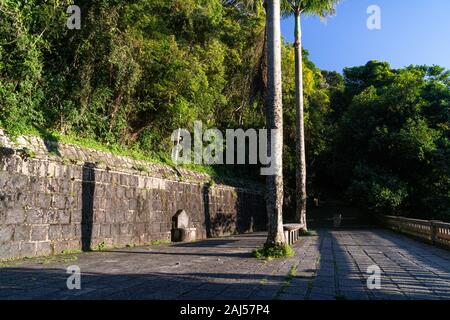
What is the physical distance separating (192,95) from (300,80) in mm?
5601

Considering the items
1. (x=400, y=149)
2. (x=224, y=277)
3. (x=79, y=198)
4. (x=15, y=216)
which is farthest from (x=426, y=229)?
(x=15, y=216)

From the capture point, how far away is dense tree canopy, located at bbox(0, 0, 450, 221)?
31.2 feet

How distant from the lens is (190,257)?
8883mm

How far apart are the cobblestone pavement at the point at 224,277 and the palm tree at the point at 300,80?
292 inches

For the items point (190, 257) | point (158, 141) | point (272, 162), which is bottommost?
point (190, 257)

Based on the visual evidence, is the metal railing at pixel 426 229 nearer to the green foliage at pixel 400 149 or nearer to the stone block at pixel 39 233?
the green foliage at pixel 400 149

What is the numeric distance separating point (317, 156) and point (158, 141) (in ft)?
50.2

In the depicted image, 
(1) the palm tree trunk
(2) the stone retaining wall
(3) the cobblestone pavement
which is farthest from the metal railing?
(2) the stone retaining wall

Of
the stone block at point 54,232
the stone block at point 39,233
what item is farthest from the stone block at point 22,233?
the stone block at point 54,232

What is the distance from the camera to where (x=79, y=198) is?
9531mm

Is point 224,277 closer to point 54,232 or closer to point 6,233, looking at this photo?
point 6,233
